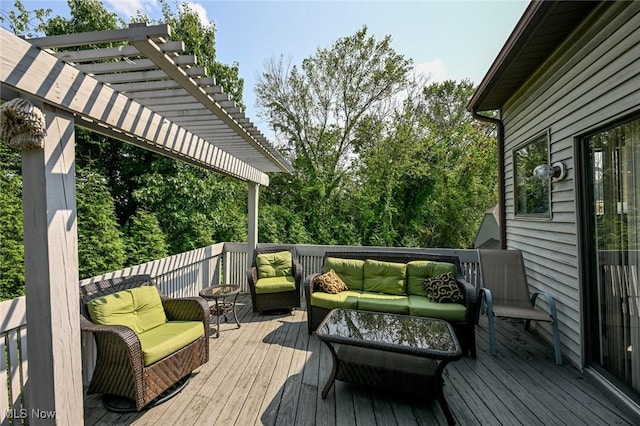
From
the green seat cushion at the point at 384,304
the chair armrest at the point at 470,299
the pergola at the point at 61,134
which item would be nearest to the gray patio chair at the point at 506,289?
the chair armrest at the point at 470,299

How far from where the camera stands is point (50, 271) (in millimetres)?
1722

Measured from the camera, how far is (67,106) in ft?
5.73

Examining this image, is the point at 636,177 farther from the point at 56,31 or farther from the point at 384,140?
the point at 56,31

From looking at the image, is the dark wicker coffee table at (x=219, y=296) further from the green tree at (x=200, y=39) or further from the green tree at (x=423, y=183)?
the green tree at (x=200, y=39)

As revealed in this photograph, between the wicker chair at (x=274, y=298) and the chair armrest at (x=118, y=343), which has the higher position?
the chair armrest at (x=118, y=343)

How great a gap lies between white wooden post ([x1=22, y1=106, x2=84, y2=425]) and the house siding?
13.2 ft

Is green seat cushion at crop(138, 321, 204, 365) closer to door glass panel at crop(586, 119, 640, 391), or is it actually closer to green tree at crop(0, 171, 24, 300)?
green tree at crop(0, 171, 24, 300)

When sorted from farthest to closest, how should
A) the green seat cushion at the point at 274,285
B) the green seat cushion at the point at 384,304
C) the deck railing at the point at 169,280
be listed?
the green seat cushion at the point at 274,285
the green seat cushion at the point at 384,304
the deck railing at the point at 169,280

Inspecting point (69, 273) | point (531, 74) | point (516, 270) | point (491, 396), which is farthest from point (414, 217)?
point (69, 273)

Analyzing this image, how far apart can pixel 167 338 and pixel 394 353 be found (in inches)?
80.3

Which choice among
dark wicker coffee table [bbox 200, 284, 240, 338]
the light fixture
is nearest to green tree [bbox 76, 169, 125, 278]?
dark wicker coffee table [bbox 200, 284, 240, 338]

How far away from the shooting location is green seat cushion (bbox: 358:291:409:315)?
3.48 meters

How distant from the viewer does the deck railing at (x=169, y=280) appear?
1972 millimetres

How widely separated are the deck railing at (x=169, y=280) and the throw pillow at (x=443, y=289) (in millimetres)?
1135
